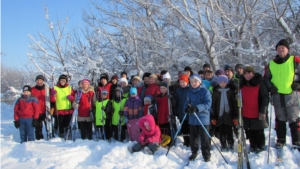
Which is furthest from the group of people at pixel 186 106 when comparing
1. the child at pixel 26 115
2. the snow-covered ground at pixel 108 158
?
the snow-covered ground at pixel 108 158

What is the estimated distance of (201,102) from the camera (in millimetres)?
5031

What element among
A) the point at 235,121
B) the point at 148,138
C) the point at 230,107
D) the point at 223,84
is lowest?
the point at 148,138

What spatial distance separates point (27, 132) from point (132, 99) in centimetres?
313

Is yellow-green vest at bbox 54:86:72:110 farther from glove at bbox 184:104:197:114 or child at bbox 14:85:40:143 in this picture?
glove at bbox 184:104:197:114

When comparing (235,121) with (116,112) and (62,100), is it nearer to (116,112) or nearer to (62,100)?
(116,112)

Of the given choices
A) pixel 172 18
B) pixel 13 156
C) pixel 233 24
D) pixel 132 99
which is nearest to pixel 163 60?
pixel 172 18

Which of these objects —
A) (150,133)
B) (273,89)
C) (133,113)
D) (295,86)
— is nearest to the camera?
(295,86)

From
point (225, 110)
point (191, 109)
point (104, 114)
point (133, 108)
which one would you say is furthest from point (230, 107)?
point (104, 114)

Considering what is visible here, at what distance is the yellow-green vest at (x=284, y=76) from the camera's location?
4.80m

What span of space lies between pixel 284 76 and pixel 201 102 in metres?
1.63

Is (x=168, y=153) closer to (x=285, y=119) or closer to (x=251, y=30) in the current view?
(x=285, y=119)

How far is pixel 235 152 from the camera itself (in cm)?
527

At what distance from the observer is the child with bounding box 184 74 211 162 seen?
4.84 meters

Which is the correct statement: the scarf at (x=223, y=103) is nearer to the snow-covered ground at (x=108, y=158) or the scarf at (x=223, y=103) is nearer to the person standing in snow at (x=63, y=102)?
the snow-covered ground at (x=108, y=158)
